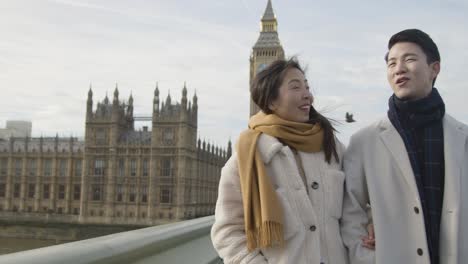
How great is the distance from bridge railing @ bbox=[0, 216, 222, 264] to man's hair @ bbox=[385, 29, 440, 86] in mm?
1396

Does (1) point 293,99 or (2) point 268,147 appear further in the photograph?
(1) point 293,99

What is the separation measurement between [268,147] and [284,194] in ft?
0.66

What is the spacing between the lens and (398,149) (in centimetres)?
215

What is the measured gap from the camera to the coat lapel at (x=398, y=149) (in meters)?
2.08

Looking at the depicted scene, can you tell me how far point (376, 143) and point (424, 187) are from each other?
0.27m

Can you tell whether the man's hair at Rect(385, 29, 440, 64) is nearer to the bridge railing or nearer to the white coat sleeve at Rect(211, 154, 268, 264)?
the white coat sleeve at Rect(211, 154, 268, 264)

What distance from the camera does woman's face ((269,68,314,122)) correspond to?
7.48ft

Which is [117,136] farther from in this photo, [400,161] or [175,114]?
[400,161]

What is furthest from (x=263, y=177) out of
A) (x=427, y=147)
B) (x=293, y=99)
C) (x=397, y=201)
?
(x=427, y=147)

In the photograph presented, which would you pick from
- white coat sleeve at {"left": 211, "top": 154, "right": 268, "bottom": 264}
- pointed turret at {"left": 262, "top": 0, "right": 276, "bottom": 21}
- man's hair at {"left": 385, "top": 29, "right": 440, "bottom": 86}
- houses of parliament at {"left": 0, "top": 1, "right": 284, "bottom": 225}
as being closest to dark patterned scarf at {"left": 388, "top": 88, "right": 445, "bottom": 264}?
man's hair at {"left": 385, "top": 29, "right": 440, "bottom": 86}

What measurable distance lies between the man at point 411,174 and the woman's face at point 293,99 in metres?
0.26

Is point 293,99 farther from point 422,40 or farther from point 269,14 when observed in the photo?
point 269,14

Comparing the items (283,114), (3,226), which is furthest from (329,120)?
(3,226)

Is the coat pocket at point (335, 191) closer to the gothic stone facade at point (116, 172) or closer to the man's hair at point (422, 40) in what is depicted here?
the man's hair at point (422, 40)
